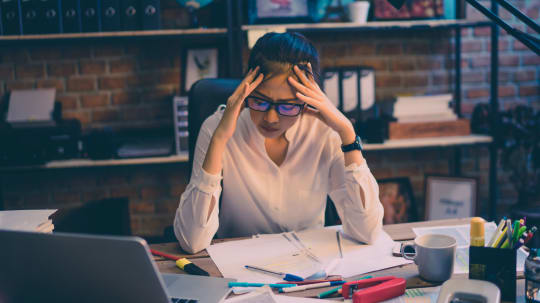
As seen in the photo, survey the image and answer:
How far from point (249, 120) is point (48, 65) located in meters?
1.50

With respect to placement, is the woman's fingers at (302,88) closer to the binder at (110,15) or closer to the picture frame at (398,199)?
the binder at (110,15)

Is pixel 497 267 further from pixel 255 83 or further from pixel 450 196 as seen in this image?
pixel 450 196

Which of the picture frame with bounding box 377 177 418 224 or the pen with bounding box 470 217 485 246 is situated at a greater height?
the pen with bounding box 470 217 485 246

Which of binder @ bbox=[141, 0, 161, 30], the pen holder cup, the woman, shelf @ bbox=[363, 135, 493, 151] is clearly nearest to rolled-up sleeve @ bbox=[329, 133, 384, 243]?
the woman

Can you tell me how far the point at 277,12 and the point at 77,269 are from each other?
1.85 meters

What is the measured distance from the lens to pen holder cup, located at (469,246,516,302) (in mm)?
798

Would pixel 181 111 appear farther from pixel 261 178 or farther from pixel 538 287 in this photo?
pixel 538 287

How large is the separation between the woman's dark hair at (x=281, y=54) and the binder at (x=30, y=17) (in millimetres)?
1295

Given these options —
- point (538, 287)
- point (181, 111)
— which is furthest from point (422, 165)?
point (538, 287)

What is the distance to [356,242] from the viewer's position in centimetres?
114

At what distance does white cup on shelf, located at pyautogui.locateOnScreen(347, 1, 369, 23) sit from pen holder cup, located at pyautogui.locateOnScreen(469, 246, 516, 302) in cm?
165

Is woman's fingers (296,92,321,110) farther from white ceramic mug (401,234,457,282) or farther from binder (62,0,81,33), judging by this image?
binder (62,0,81,33)

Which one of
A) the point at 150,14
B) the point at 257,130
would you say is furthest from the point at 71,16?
the point at 257,130

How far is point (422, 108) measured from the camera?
2289 mm
